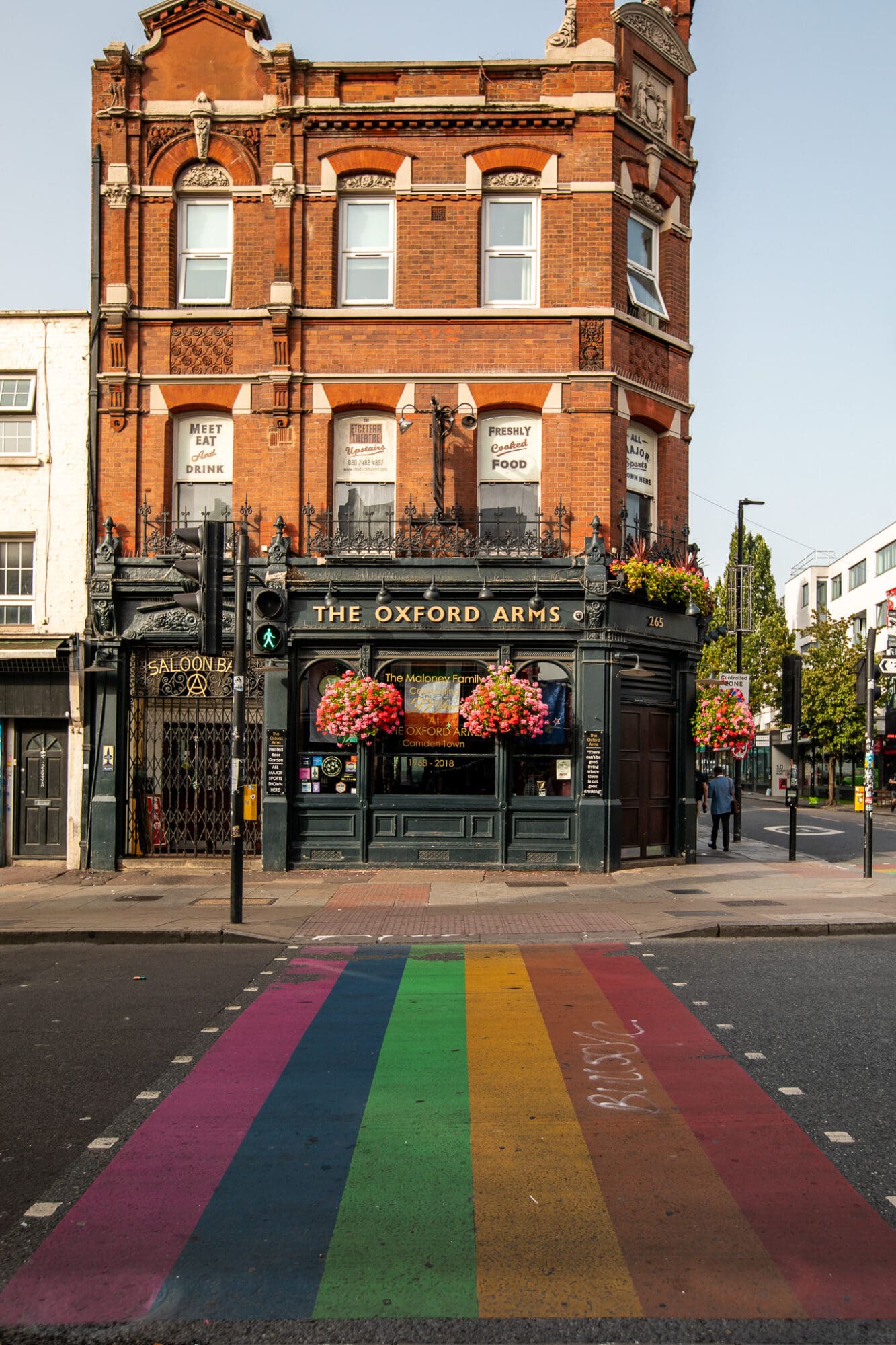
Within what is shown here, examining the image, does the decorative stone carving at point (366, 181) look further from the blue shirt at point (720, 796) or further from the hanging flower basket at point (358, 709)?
the blue shirt at point (720, 796)

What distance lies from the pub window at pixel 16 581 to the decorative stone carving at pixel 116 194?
5.79 metres

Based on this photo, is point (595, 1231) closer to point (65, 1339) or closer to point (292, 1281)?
point (292, 1281)

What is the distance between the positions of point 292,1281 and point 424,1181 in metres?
1.10

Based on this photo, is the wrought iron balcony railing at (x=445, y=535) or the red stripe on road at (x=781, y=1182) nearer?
the red stripe on road at (x=781, y=1182)

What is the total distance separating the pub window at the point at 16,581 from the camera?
Result: 60.7ft

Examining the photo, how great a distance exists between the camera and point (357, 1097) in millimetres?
6582

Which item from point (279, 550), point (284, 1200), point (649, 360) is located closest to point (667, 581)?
point (649, 360)

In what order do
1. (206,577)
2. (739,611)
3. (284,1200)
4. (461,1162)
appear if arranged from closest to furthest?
(284,1200)
(461,1162)
(206,577)
(739,611)

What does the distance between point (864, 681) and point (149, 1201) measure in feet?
50.6

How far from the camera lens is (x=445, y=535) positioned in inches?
699

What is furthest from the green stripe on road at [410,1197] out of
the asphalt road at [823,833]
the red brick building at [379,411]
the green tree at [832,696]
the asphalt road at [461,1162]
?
the green tree at [832,696]

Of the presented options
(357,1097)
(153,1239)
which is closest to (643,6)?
(357,1097)

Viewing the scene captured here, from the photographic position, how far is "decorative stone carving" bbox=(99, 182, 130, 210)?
60.0 feet

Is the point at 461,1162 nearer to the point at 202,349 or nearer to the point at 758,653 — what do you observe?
the point at 202,349
